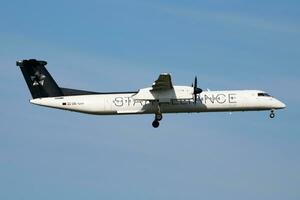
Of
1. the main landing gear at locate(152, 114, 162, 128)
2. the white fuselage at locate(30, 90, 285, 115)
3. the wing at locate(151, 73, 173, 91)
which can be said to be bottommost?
the main landing gear at locate(152, 114, 162, 128)

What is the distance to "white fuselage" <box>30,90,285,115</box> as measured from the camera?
54531 millimetres

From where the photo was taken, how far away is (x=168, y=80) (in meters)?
52.8

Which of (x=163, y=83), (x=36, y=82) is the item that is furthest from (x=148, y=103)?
(x=36, y=82)

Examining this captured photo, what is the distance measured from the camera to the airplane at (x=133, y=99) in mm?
54156

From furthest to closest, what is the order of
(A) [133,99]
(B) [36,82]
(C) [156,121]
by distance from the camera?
(C) [156,121] → (B) [36,82] → (A) [133,99]

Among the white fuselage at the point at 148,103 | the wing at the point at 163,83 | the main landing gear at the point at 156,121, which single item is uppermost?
the wing at the point at 163,83

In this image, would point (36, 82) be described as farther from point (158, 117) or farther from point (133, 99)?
point (158, 117)

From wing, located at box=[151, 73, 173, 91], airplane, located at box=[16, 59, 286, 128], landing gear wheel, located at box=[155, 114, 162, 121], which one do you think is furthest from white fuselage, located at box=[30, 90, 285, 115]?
wing, located at box=[151, 73, 173, 91]

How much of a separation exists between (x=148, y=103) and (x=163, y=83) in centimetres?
277

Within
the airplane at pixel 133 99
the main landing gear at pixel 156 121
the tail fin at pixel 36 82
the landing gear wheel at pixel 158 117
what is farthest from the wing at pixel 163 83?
Answer: the tail fin at pixel 36 82

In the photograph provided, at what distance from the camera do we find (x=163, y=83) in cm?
5316

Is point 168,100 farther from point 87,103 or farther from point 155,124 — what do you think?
point 87,103

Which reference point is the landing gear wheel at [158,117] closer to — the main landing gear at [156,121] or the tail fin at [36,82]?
the main landing gear at [156,121]

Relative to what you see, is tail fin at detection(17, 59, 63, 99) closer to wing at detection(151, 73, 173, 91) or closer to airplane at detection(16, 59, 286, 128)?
airplane at detection(16, 59, 286, 128)
